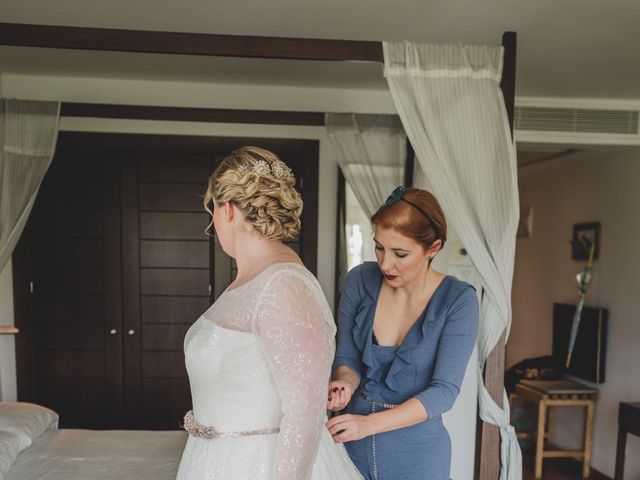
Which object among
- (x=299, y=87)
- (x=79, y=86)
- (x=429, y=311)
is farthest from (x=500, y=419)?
(x=79, y=86)

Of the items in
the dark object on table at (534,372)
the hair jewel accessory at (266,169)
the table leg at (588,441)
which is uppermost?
the hair jewel accessory at (266,169)

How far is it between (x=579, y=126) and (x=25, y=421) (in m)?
3.83

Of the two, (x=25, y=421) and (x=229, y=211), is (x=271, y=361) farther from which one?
(x=25, y=421)

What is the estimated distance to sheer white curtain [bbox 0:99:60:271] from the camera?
2496 mm

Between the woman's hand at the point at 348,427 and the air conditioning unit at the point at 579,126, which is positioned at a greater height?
the air conditioning unit at the point at 579,126

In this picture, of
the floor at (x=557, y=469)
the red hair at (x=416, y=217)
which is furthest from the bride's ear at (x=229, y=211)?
the floor at (x=557, y=469)

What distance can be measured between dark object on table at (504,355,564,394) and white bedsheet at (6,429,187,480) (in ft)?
9.75

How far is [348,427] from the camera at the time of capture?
4.17 ft

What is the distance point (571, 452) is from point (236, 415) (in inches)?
144

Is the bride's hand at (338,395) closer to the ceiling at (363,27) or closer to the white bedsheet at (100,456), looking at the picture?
the white bedsheet at (100,456)

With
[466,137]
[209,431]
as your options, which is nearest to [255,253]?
[209,431]

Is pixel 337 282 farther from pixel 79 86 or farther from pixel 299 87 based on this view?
pixel 79 86

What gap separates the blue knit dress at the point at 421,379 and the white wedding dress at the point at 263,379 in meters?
0.22

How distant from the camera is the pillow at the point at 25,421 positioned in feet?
6.86
